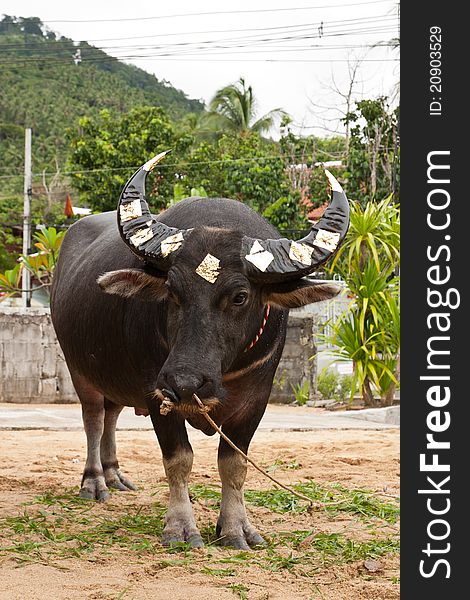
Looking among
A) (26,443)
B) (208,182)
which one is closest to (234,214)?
(26,443)

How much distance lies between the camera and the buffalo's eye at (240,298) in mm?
4184

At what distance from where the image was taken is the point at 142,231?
14.5ft

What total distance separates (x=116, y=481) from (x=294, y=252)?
2.68 meters

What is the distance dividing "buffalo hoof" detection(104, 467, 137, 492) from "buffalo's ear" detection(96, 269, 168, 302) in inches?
84.6

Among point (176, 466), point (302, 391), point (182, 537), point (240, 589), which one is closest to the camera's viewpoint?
A: point (240, 589)

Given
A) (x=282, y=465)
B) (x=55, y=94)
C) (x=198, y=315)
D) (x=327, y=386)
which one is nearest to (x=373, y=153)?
(x=327, y=386)

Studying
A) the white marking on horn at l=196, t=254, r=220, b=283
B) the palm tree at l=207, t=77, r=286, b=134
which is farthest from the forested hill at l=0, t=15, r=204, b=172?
the white marking on horn at l=196, t=254, r=220, b=283

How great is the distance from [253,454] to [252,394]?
3.29m

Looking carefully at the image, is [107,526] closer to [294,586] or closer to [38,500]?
[38,500]

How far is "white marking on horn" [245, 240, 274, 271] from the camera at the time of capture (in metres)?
4.22

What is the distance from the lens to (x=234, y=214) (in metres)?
4.68

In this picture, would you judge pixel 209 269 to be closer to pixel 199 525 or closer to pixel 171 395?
pixel 171 395

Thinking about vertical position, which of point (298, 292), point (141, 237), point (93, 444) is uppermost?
point (141, 237)

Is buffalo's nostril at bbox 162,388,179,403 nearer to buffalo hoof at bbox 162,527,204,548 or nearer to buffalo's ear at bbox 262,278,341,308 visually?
buffalo's ear at bbox 262,278,341,308
